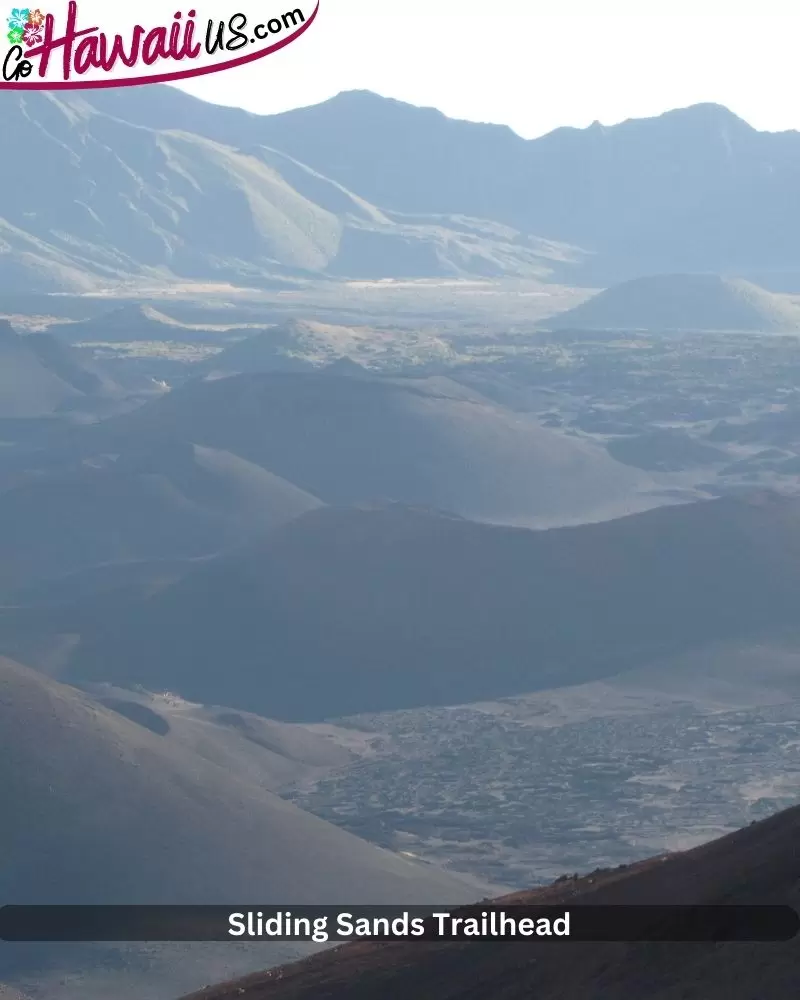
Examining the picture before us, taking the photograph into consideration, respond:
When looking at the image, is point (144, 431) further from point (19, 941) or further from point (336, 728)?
point (19, 941)

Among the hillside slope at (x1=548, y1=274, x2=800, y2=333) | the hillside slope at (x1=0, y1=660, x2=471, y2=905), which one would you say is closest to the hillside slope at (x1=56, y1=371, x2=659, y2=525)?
the hillside slope at (x1=0, y1=660, x2=471, y2=905)

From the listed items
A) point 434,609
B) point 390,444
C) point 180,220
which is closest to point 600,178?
point 180,220

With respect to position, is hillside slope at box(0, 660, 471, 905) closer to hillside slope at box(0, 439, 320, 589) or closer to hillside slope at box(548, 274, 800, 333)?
hillside slope at box(0, 439, 320, 589)

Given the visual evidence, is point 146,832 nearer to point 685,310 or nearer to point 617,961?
point 617,961

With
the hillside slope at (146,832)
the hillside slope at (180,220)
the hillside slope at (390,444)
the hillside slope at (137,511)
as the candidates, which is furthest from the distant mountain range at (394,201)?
the hillside slope at (146,832)

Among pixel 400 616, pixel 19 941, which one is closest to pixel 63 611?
pixel 400 616
